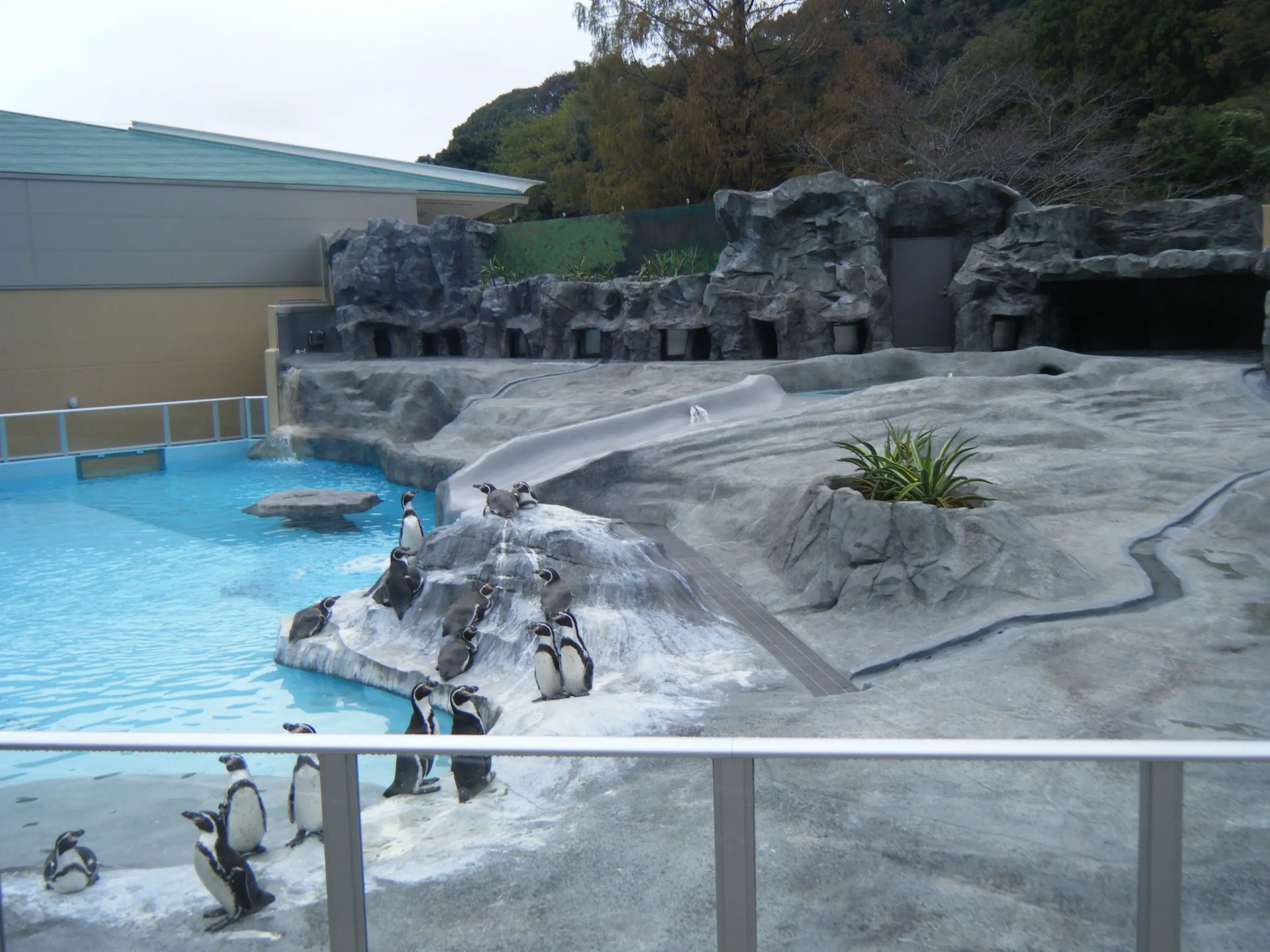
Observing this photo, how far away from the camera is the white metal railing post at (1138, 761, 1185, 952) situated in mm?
1711

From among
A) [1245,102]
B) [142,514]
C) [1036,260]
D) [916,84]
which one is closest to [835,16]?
[916,84]

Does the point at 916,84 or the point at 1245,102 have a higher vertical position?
the point at 916,84

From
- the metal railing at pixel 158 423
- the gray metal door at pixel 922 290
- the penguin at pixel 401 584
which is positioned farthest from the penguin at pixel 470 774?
the gray metal door at pixel 922 290

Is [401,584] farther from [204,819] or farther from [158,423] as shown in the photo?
[158,423]

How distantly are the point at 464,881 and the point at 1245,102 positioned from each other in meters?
21.9

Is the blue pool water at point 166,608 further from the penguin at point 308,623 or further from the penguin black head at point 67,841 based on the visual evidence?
the penguin at point 308,623

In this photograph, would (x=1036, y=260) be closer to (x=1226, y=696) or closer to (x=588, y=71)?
(x=1226, y=696)

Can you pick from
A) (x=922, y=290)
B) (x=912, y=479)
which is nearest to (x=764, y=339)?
(x=922, y=290)

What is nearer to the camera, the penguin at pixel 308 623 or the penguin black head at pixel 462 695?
the penguin black head at pixel 462 695

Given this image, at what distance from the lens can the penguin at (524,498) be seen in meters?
7.49

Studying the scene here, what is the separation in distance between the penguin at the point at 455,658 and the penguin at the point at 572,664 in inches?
35.1

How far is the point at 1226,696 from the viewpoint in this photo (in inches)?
166

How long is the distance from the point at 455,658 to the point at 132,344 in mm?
16098

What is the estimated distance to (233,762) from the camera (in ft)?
6.28
